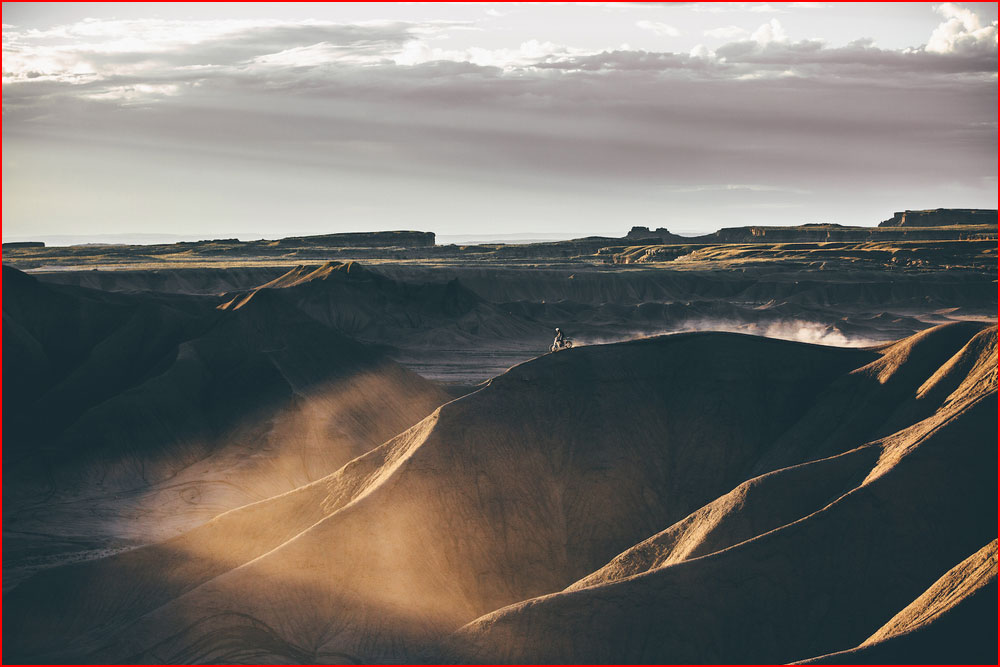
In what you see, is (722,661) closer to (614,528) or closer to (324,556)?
(614,528)

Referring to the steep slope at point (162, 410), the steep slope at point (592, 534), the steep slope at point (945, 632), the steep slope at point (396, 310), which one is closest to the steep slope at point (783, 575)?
the steep slope at point (592, 534)

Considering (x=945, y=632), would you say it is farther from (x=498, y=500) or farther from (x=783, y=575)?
(x=498, y=500)

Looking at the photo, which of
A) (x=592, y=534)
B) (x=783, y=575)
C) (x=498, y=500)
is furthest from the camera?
(x=498, y=500)

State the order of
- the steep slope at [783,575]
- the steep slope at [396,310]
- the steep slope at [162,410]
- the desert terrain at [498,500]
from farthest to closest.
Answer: the steep slope at [396,310]
the steep slope at [162,410]
the desert terrain at [498,500]
the steep slope at [783,575]

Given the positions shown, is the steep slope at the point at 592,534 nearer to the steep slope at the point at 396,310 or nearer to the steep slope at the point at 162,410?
the steep slope at the point at 162,410

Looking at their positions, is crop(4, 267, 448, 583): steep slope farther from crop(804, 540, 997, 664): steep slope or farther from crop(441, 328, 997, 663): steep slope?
crop(804, 540, 997, 664): steep slope

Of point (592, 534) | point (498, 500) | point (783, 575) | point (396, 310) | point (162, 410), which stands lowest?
point (592, 534)

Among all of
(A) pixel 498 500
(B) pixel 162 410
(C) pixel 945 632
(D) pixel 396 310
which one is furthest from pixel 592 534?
(D) pixel 396 310

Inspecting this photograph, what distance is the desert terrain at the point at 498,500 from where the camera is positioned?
1762 cm

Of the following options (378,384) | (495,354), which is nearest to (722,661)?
(378,384)

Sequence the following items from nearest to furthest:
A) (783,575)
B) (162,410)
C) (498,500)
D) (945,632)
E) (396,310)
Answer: (945,632) → (783,575) → (498,500) → (162,410) → (396,310)

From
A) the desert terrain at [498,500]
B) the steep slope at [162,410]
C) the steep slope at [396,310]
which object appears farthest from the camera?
the steep slope at [396,310]

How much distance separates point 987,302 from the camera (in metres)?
105

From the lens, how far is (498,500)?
25.0 m
